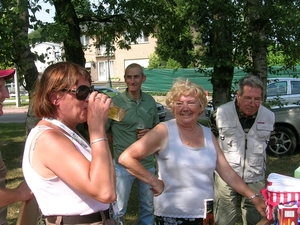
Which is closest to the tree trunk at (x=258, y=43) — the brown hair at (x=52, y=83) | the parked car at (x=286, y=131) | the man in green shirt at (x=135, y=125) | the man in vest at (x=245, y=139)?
the parked car at (x=286, y=131)

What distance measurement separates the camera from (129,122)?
3984 millimetres

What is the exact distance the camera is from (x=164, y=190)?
2580 millimetres

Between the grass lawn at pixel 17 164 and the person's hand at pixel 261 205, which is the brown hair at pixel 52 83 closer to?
the person's hand at pixel 261 205

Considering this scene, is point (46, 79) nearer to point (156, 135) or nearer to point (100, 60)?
point (156, 135)

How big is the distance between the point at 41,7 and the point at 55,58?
148 cm

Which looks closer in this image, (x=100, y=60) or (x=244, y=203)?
(x=244, y=203)

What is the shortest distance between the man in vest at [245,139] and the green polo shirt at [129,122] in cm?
89

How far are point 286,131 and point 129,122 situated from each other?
4721mm

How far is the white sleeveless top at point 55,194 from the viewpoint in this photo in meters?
1.68

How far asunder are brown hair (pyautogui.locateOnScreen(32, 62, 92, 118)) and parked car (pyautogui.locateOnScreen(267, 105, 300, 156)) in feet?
21.3

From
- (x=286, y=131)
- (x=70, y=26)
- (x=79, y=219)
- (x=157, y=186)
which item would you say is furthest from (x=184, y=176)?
(x=70, y=26)

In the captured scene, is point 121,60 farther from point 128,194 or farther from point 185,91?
point 185,91

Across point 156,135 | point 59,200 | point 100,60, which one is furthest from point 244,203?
point 100,60

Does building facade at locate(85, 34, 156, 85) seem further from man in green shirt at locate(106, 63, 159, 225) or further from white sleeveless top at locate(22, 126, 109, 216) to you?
white sleeveless top at locate(22, 126, 109, 216)
